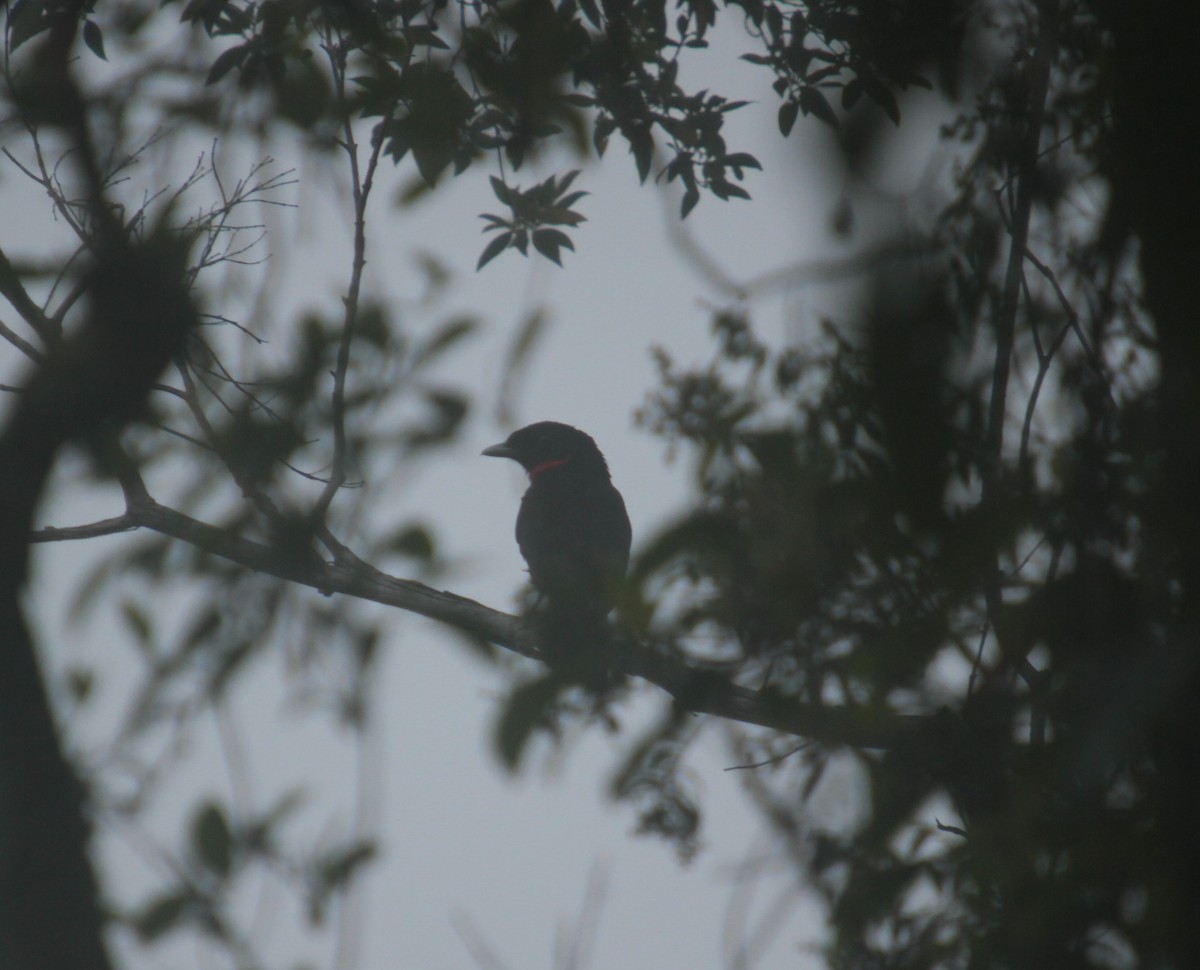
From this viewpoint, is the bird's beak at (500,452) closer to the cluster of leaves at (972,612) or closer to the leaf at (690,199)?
the leaf at (690,199)

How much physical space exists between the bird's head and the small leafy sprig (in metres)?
3.89

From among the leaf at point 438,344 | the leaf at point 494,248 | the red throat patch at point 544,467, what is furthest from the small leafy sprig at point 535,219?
the red throat patch at point 544,467

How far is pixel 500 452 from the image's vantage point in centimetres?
792

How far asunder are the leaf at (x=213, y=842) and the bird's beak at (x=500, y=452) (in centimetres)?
612

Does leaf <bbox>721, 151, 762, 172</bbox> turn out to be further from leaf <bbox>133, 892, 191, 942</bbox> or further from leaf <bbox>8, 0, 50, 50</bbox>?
leaf <bbox>133, 892, 191, 942</bbox>

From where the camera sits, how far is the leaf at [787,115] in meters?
3.43

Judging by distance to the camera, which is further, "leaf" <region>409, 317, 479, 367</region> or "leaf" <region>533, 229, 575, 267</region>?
"leaf" <region>533, 229, 575, 267</region>

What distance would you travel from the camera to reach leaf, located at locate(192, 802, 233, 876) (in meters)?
1.73

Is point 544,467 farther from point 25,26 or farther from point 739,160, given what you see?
point 25,26

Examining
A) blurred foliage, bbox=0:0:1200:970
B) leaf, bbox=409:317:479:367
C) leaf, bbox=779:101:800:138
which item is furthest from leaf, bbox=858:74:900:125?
leaf, bbox=779:101:800:138

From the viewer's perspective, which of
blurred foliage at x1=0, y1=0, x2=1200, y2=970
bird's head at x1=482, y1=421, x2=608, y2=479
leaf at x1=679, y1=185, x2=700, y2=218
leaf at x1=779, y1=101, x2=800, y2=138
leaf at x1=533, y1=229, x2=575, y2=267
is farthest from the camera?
bird's head at x1=482, y1=421, x2=608, y2=479

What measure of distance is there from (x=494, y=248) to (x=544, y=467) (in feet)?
12.9

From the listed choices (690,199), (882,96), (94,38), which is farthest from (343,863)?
(690,199)

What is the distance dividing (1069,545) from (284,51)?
2.14m
